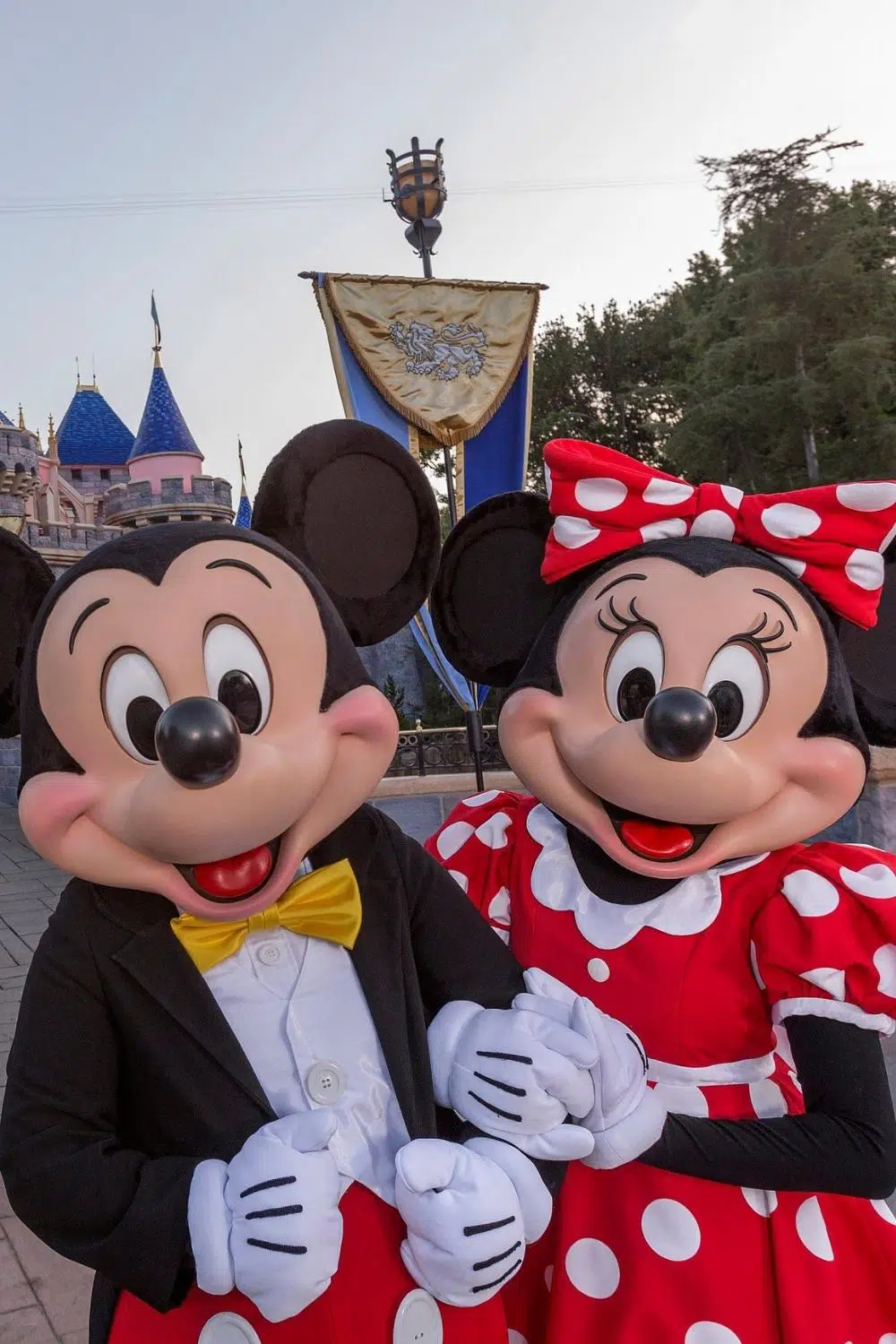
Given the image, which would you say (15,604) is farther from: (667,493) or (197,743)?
(667,493)

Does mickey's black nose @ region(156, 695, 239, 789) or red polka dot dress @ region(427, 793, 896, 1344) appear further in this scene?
red polka dot dress @ region(427, 793, 896, 1344)

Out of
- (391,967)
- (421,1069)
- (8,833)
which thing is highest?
(391,967)

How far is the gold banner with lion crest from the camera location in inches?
230

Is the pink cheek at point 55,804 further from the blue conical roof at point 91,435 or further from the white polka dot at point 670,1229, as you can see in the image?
the blue conical roof at point 91,435

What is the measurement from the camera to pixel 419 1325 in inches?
48.2

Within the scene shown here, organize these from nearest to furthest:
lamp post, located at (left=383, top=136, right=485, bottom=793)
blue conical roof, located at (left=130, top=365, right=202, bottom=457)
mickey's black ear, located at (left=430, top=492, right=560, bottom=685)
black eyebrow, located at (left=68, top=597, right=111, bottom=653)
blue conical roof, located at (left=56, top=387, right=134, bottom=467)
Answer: black eyebrow, located at (left=68, top=597, right=111, bottom=653) → mickey's black ear, located at (left=430, top=492, right=560, bottom=685) → lamp post, located at (left=383, top=136, right=485, bottom=793) → blue conical roof, located at (left=130, top=365, right=202, bottom=457) → blue conical roof, located at (left=56, top=387, right=134, bottom=467)

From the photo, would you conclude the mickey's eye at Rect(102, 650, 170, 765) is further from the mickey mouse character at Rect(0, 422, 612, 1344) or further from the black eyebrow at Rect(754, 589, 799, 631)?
the black eyebrow at Rect(754, 589, 799, 631)

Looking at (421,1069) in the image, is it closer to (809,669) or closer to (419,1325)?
(419,1325)

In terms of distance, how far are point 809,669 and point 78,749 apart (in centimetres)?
101

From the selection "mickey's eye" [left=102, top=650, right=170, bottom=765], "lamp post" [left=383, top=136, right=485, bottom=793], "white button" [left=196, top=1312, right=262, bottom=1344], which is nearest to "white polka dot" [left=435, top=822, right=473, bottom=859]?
"mickey's eye" [left=102, top=650, right=170, bottom=765]

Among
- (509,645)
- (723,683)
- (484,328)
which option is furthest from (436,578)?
(484,328)

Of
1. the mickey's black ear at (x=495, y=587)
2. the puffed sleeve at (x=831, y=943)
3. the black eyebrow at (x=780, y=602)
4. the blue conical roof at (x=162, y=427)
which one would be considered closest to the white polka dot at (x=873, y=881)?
the puffed sleeve at (x=831, y=943)

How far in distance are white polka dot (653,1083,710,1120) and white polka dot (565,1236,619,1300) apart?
22 cm

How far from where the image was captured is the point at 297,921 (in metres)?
1.35
